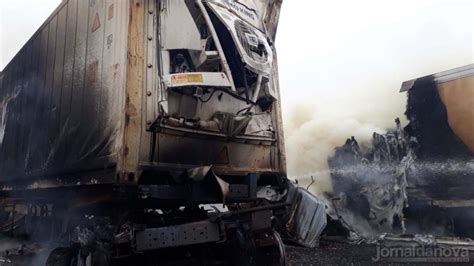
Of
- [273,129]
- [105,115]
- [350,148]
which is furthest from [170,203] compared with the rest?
[350,148]

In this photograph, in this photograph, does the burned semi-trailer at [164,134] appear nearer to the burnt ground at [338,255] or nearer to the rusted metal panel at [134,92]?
the rusted metal panel at [134,92]

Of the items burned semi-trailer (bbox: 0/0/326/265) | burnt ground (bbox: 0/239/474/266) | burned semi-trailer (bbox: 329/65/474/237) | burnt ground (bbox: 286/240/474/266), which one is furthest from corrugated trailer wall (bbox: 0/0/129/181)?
burned semi-trailer (bbox: 329/65/474/237)

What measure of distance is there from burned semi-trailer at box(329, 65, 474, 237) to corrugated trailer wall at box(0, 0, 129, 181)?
6280 millimetres

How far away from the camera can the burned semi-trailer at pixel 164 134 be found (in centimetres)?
267

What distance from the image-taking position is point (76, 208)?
330 cm

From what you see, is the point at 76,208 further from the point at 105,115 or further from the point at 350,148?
the point at 350,148

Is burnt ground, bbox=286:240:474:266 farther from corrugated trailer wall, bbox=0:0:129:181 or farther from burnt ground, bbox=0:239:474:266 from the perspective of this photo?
corrugated trailer wall, bbox=0:0:129:181

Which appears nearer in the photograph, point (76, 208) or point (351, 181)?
point (76, 208)

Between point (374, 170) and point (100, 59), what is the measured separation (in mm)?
7087

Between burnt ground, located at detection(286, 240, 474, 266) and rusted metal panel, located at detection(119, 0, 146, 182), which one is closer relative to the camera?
rusted metal panel, located at detection(119, 0, 146, 182)

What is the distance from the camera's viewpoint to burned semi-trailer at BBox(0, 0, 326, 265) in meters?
2.67

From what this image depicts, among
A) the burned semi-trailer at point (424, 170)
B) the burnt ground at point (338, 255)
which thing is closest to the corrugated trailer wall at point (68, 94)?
the burnt ground at point (338, 255)

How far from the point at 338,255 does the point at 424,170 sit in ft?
10.5

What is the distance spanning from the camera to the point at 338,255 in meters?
5.60
